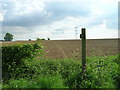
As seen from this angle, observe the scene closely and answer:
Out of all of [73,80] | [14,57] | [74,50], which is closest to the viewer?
[73,80]

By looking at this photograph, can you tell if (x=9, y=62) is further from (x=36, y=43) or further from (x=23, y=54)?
(x=36, y=43)

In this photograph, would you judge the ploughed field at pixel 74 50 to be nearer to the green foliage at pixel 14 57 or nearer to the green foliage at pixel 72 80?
the green foliage at pixel 14 57

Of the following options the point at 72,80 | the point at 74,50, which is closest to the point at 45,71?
the point at 72,80

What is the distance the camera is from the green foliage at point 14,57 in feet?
17.2

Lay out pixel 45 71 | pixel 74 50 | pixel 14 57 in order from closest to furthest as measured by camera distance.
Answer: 1. pixel 45 71
2. pixel 14 57
3. pixel 74 50

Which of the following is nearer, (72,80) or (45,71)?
(72,80)

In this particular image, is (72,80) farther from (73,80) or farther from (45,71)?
(45,71)

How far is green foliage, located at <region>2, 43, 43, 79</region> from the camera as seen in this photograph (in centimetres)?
525

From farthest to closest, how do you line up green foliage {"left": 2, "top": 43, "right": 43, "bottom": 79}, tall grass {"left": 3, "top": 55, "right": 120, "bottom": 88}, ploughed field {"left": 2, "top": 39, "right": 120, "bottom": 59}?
1. ploughed field {"left": 2, "top": 39, "right": 120, "bottom": 59}
2. green foliage {"left": 2, "top": 43, "right": 43, "bottom": 79}
3. tall grass {"left": 3, "top": 55, "right": 120, "bottom": 88}

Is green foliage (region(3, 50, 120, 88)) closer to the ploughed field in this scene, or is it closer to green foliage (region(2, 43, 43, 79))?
green foliage (region(2, 43, 43, 79))

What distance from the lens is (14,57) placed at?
5.39 m

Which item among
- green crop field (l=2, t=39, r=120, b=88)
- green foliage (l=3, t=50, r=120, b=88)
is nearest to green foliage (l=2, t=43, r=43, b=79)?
green crop field (l=2, t=39, r=120, b=88)

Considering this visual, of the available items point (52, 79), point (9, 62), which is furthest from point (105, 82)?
point (9, 62)

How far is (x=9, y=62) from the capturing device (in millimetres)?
5391
